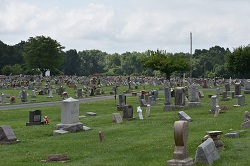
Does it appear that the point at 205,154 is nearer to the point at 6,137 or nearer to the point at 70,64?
the point at 6,137

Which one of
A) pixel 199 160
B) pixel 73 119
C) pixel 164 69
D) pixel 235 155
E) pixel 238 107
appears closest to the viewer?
pixel 199 160

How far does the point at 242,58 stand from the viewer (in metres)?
85.7

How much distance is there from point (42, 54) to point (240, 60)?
5426 centimetres

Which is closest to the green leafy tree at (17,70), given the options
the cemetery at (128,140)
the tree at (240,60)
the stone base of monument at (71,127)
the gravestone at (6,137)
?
the tree at (240,60)

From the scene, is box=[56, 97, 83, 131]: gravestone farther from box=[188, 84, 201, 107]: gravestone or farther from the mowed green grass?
box=[188, 84, 201, 107]: gravestone

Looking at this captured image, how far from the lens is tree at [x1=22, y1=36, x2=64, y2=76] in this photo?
4761 inches

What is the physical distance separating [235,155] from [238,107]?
1797 centimetres

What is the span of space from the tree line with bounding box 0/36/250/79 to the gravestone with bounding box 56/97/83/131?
130 feet

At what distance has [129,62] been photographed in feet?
585

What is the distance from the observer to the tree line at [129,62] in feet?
217

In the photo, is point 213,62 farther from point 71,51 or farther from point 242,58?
point 242,58

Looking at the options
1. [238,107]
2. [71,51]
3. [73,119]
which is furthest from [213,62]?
[73,119]

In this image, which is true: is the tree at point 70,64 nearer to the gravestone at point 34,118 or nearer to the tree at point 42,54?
the tree at point 42,54

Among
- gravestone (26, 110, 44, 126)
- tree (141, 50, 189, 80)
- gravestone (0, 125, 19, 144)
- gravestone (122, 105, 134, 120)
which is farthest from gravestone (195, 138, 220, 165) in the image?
tree (141, 50, 189, 80)
